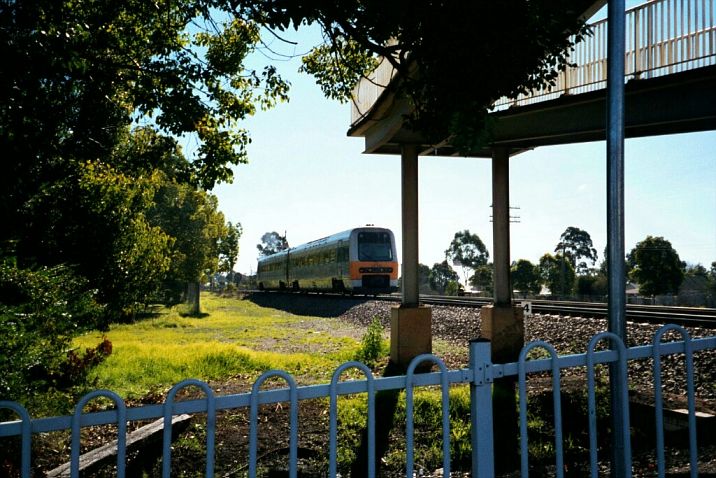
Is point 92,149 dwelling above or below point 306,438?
above

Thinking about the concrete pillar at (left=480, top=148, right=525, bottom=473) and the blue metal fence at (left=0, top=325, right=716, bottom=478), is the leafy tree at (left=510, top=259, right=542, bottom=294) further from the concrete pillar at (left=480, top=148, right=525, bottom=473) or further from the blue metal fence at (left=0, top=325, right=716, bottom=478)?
the blue metal fence at (left=0, top=325, right=716, bottom=478)

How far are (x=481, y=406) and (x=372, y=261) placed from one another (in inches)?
998

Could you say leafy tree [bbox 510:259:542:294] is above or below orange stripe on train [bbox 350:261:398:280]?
below

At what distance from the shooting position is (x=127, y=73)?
29.9ft

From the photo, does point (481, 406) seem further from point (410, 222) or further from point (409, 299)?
point (410, 222)

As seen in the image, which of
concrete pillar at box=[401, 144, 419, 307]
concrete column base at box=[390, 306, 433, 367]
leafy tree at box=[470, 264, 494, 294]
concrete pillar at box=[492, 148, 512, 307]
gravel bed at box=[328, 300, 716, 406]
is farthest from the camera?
leafy tree at box=[470, 264, 494, 294]

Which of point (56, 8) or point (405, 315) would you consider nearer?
point (56, 8)

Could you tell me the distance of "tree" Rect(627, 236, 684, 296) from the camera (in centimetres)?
5262

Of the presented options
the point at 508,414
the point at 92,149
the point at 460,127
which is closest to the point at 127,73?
the point at 92,149

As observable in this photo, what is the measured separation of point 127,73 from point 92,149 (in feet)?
7.82

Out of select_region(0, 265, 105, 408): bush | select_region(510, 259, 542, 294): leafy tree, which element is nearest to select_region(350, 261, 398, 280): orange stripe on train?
select_region(0, 265, 105, 408): bush

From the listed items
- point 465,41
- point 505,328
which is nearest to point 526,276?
point 505,328

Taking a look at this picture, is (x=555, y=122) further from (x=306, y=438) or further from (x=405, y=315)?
(x=306, y=438)

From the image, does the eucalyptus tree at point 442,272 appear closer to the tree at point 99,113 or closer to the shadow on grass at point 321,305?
the shadow on grass at point 321,305
